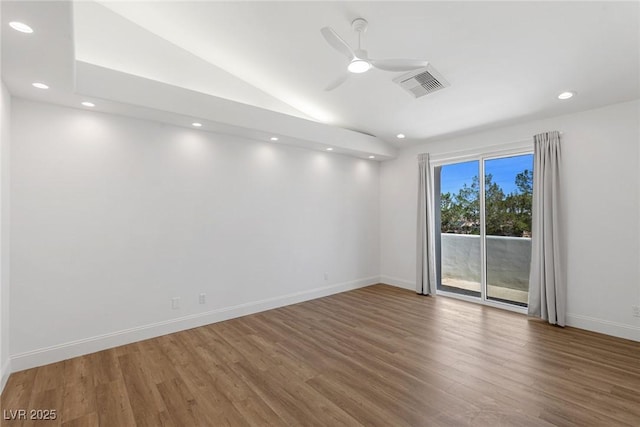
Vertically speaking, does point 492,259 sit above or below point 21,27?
below

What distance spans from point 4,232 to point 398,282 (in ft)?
18.6

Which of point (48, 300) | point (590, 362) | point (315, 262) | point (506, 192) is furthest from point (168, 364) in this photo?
point (506, 192)

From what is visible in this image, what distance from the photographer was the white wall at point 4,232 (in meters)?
2.46

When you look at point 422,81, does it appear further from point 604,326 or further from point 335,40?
point 604,326

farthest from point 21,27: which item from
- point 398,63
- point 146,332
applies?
point 146,332

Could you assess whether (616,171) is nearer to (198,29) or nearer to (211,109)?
(211,109)

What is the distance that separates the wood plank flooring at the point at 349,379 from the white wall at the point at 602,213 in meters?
0.33

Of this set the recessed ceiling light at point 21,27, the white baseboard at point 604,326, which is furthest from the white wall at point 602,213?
the recessed ceiling light at point 21,27

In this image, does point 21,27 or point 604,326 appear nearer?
point 21,27

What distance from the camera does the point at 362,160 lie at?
5.96m

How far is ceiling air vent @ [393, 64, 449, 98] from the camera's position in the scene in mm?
3282

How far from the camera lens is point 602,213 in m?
3.62

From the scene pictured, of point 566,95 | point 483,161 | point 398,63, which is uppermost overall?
point 566,95

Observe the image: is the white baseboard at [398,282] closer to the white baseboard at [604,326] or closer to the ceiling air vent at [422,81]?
the white baseboard at [604,326]
